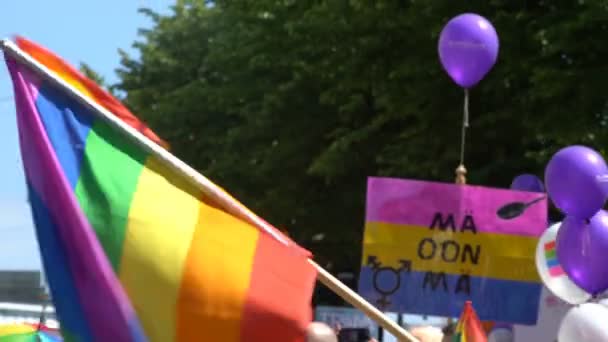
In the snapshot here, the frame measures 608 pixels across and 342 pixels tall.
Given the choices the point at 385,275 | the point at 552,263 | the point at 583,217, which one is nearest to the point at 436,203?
the point at 385,275

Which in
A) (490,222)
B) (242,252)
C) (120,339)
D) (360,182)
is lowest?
(120,339)

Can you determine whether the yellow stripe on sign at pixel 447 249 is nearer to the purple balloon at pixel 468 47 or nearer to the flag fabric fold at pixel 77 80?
the purple balloon at pixel 468 47

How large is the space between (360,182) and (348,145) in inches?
49.4

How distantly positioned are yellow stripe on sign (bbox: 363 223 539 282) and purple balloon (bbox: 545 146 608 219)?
425 millimetres

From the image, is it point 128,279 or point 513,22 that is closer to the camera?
point 128,279

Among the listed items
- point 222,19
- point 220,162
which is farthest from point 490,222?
point 222,19

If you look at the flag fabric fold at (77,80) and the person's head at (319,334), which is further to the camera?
the person's head at (319,334)

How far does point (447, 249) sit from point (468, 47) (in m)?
2.46

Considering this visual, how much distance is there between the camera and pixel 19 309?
16922 mm

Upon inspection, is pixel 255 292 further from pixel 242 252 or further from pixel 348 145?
pixel 348 145

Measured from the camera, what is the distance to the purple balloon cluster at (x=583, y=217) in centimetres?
866

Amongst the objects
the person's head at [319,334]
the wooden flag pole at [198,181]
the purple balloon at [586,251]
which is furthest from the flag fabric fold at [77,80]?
the purple balloon at [586,251]

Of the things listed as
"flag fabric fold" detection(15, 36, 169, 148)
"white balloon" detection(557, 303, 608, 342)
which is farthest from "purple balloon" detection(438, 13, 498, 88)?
"flag fabric fold" detection(15, 36, 169, 148)

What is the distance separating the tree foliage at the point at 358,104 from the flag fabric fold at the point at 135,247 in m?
8.61
